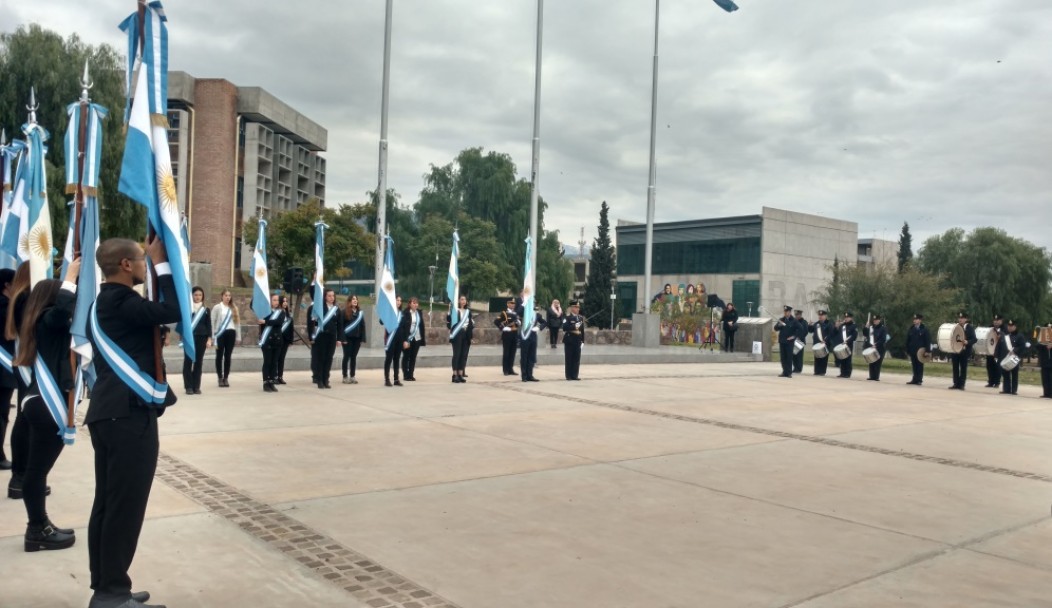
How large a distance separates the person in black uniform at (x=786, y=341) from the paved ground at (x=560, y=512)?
34.9ft

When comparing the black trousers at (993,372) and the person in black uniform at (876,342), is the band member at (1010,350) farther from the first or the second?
the person in black uniform at (876,342)

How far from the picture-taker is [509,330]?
63.7 ft

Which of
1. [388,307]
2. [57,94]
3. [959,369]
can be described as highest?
[57,94]

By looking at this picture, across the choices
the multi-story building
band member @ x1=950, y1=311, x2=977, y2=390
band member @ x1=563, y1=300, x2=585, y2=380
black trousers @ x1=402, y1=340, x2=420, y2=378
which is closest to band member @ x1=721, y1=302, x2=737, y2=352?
band member @ x1=950, y1=311, x2=977, y2=390

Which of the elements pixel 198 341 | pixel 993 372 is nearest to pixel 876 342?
pixel 993 372

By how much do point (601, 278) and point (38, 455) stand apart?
75.5 meters

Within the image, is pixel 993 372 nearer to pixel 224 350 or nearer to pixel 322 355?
pixel 322 355

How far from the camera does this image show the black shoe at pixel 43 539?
523cm

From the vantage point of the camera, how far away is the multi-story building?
215 feet

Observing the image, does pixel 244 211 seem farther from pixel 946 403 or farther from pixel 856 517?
pixel 856 517

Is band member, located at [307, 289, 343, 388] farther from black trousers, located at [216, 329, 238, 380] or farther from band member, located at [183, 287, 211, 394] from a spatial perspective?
band member, located at [183, 287, 211, 394]

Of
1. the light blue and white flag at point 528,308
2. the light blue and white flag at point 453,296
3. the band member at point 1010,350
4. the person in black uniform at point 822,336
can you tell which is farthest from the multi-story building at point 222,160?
Answer: the band member at point 1010,350

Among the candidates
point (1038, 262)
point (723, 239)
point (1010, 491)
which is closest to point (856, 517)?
point (1010, 491)

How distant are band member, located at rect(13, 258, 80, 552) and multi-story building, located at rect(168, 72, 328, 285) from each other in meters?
60.0
